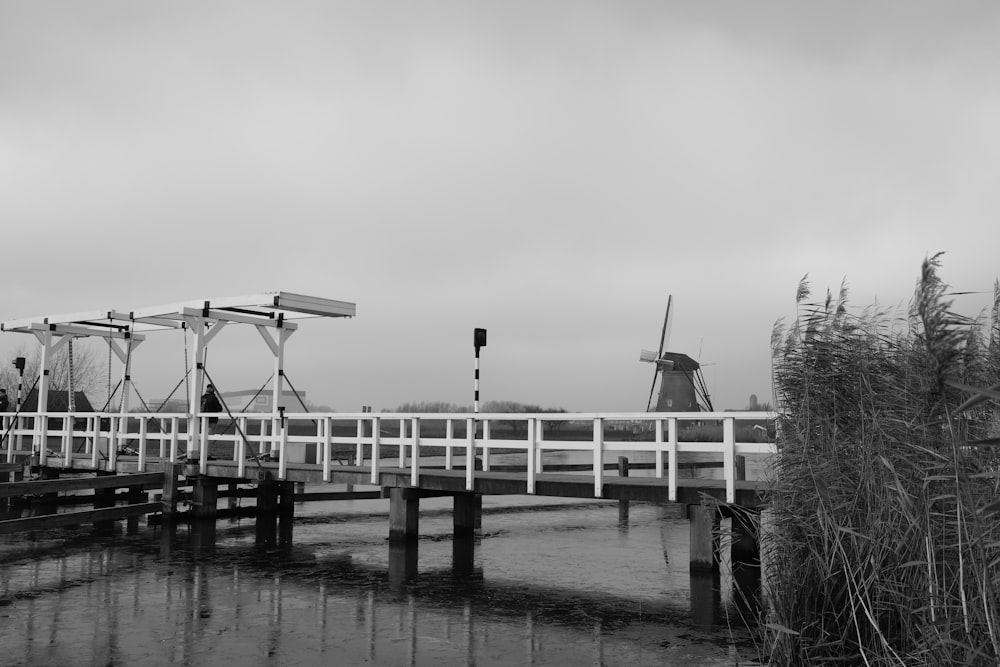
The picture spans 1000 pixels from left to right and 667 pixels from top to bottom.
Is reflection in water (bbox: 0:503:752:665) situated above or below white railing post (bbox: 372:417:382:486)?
below

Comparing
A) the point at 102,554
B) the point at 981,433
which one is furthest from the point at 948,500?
the point at 102,554

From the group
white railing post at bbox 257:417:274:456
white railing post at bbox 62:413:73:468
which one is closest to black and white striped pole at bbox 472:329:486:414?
white railing post at bbox 257:417:274:456

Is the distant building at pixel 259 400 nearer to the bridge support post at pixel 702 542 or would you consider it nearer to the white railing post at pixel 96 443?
the white railing post at pixel 96 443

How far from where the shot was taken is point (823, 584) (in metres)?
6.91

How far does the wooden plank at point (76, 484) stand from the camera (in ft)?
51.2

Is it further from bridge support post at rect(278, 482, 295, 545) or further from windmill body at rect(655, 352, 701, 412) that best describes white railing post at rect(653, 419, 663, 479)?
windmill body at rect(655, 352, 701, 412)

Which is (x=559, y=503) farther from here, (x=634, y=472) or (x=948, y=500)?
(x=948, y=500)

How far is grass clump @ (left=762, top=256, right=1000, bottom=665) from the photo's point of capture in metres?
5.71

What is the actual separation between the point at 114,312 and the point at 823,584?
60.3 ft

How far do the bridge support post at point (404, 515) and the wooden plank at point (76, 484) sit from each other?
5989 millimetres

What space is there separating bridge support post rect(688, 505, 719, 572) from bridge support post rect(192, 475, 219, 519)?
432 inches

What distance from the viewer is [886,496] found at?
22.0ft

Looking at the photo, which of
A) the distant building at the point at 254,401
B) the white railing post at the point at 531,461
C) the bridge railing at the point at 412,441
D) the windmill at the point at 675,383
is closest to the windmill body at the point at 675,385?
the windmill at the point at 675,383

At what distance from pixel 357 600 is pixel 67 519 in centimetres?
739
